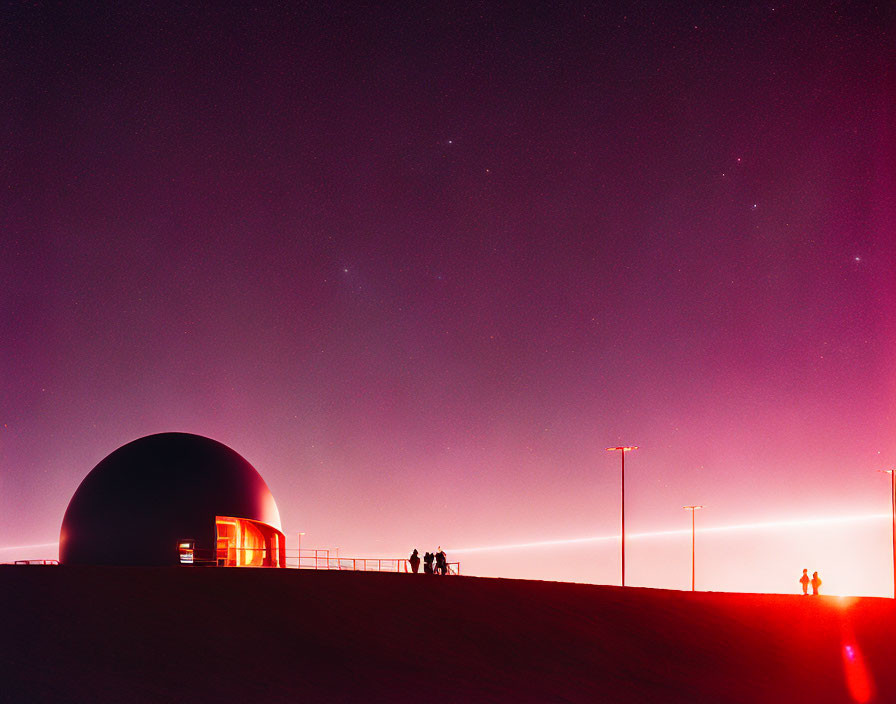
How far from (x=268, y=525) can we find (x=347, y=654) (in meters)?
19.3

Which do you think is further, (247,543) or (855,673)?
(247,543)

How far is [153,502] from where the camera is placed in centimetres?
3334

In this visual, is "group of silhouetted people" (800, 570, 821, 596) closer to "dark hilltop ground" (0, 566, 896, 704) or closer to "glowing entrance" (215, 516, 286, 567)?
"dark hilltop ground" (0, 566, 896, 704)

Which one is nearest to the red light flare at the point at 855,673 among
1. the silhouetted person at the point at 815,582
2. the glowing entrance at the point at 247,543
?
the silhouetted person at the point at 815,582

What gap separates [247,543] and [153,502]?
4.75 m

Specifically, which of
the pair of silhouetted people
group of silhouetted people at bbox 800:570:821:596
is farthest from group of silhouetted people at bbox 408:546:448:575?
group of silhouetted people at bbox 800:570:821:596

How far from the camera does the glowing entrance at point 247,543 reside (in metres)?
34.8

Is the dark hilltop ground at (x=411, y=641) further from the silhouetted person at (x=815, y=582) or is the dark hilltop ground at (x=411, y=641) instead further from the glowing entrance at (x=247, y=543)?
the glowing entrance at (x=247, y=543)

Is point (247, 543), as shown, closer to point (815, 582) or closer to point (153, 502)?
point (153, 502)

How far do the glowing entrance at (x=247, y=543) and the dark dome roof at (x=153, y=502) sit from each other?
55 centimetres

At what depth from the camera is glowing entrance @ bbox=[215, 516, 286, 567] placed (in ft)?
114

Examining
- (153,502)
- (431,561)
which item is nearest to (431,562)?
(431,561)

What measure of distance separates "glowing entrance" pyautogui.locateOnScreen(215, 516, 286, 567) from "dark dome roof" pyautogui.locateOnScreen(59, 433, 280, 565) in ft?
1.81

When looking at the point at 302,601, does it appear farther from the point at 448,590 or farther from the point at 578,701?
the point at 578,701
